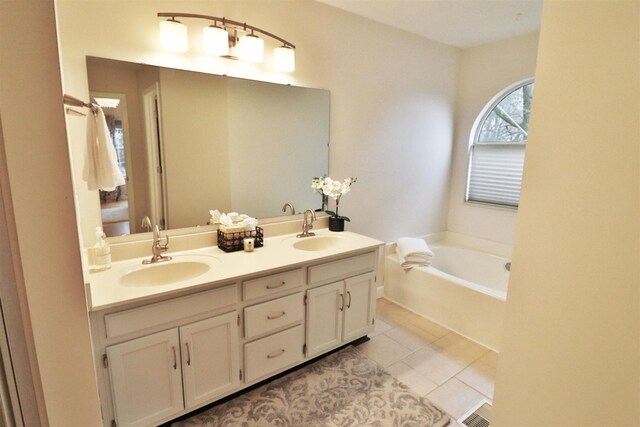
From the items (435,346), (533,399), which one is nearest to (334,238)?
(435,346)

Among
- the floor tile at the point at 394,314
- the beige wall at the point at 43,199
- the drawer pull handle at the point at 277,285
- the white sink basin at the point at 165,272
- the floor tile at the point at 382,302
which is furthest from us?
the floor tile at the point at 382,302

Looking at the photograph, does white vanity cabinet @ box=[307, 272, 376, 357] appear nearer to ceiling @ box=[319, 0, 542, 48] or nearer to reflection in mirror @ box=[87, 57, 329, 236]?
reflection in mirror @ box=[87, 57, 329, 236]

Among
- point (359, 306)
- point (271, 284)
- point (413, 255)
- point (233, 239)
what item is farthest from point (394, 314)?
point (233, 239)

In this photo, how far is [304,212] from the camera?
2.58m

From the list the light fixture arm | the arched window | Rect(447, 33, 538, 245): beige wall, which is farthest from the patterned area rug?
the arched window

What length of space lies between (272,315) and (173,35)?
5.43ft

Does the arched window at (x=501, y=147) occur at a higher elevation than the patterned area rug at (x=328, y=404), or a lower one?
higher

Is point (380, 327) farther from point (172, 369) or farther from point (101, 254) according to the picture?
point (101, 254)

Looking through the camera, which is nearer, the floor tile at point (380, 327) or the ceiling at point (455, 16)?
the ceiling at point (455, 16)

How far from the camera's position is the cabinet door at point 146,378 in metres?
1.48

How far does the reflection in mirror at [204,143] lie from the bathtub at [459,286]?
4.13 ft

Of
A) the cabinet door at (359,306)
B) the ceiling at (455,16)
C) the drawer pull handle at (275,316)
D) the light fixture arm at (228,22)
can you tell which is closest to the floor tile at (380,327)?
the cabinet door at (359,306)

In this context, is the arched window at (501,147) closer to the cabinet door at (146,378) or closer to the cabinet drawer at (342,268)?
the cabinet drawer at (342,268)

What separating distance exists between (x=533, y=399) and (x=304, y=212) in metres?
1.95
